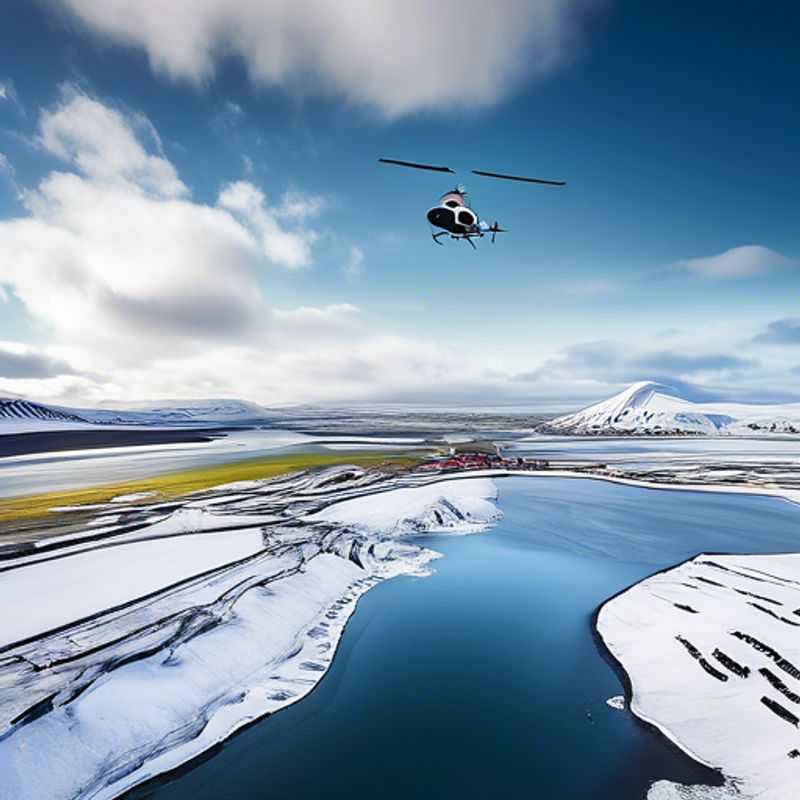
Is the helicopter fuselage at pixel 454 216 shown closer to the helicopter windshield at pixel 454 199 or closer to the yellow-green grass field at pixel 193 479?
the helicopter windshield at pixel 454 199

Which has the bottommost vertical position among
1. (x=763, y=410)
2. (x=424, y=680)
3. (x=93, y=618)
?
(x=424, y=680)

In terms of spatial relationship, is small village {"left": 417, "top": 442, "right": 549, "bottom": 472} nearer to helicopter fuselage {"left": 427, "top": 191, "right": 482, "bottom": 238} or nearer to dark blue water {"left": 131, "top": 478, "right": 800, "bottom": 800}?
dark blue water {"left": 131, "top": 478, "right": 800, "bottom": 800}

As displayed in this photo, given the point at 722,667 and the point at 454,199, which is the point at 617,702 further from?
the point at 454,199

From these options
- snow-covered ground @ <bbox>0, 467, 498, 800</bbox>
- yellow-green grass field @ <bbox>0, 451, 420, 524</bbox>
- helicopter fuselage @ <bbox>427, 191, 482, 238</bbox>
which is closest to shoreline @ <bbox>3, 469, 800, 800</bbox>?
snow-covered ground @ <bbox>0, 467, 498, 800</bbox>

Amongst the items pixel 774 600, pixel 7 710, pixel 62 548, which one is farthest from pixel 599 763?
pixel 62 548

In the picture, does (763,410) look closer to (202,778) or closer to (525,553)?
(525,553)

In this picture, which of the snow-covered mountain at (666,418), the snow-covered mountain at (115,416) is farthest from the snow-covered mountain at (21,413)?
the snow-covered mountain at (666,418)
